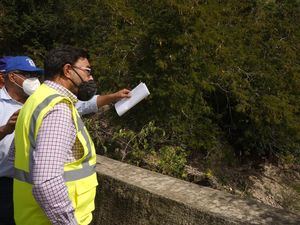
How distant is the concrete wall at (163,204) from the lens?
258cm

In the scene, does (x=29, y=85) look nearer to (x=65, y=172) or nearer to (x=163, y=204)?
(x=65, y=172)

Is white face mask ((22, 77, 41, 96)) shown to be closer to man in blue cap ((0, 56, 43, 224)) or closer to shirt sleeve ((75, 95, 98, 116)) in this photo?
man in blue cap ((0, 56, 43, 224))

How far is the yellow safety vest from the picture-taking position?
2.04m

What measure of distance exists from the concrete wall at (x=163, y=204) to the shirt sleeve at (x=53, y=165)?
0.89m

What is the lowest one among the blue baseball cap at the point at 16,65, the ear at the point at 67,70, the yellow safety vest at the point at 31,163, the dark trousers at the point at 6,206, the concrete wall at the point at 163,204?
the dark trousers at the point at 6,206

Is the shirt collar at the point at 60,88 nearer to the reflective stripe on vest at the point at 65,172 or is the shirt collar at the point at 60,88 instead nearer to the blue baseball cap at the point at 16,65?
the reflective stripe on vest at the point at 65,172

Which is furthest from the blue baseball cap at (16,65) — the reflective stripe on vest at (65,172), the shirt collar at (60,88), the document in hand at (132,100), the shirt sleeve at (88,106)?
the reflective stripe on vest at (65,172)

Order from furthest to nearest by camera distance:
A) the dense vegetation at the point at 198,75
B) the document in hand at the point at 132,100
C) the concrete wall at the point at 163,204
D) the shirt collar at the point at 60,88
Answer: the dense vegetation at the point at 198,75 < the document in hand at the point at 132,100 < the concrete wall at the point at 163,204 < the shirt collar at the point at 60,88

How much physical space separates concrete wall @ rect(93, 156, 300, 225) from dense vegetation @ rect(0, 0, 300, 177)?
108 inches

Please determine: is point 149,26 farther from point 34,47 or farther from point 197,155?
point 34,47

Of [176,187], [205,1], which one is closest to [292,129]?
[205,1]

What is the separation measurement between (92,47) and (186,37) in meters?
2.81

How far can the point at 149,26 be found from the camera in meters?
7.58

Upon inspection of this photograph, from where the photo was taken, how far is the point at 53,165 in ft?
6.37
